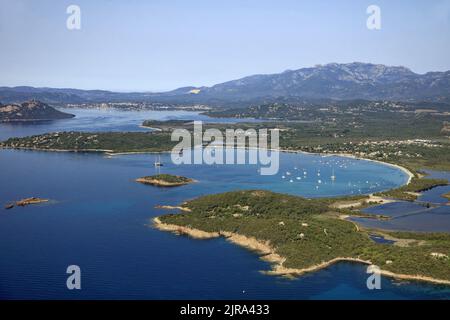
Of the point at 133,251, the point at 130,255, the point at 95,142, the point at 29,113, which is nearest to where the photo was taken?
the point at 130,255

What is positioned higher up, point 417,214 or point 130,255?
point 417,214

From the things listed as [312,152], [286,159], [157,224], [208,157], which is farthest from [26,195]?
[312,152]

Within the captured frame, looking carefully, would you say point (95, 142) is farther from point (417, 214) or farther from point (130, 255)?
point (417, 214)

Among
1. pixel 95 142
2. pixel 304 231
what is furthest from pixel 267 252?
pixel 95 142

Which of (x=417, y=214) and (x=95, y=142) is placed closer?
(x=417, y=214)

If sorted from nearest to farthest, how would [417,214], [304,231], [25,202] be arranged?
[304,231]
[417,214]
[25,202]

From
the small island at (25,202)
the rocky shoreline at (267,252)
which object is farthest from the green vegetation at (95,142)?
the rocky shoreline at (267,252)
